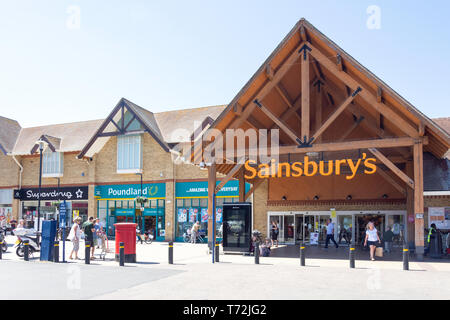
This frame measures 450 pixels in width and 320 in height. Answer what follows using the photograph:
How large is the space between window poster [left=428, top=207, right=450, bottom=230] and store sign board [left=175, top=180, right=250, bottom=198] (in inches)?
422

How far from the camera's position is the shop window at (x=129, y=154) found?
30.5 metres

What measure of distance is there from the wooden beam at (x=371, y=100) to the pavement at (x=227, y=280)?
4954 mm

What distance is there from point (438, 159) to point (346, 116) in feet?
16.7

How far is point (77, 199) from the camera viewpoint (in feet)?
108

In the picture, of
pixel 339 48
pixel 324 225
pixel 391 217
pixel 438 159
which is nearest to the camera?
pixel 339 48

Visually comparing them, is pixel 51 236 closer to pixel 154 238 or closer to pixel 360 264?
pixel 360 264

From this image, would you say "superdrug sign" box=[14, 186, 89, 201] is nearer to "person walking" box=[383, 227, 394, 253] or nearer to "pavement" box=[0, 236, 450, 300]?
"pavement" box=[0, 236, 450, 300]

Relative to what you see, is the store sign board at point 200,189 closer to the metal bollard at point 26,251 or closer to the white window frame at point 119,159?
the white window frame at point 119,159

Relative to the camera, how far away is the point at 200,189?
2867 centimetres

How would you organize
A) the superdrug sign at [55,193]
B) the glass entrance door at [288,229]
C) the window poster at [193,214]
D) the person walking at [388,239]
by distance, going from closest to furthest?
the person walking at [388,239], the glass entrance door at [288,229], the window poster at [193,214], the superdrug sign at [55,193]

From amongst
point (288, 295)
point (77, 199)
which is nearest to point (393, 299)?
point (288, 295)

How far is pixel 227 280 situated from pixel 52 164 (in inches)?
1058

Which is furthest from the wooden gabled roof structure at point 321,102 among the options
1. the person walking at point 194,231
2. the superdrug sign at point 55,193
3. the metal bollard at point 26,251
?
the superdrug sign at point 55,193

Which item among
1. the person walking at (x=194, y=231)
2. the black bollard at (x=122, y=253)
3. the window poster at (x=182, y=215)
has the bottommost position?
the person walking at (x=194, y=231)
